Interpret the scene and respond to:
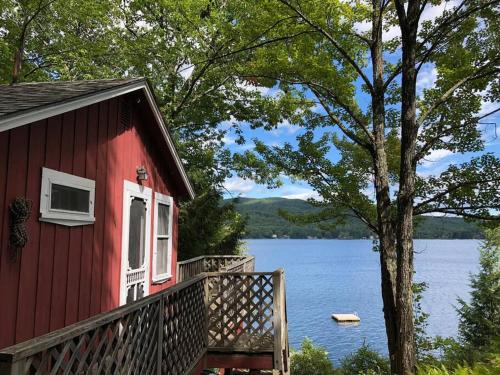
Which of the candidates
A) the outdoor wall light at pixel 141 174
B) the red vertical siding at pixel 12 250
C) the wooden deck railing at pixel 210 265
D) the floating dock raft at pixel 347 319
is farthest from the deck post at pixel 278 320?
the floating dock raft at pixel 347 319

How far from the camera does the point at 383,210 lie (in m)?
10.4

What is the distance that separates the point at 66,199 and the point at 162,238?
4117 mm

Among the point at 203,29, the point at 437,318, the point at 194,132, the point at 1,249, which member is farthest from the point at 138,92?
the point at 437,318

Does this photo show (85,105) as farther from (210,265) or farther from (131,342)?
(210,265)

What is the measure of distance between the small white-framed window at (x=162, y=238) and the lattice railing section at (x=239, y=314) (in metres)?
1.43

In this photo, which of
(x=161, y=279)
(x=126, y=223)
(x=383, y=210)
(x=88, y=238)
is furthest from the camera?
(x=383, y=210)

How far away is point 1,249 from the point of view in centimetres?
435

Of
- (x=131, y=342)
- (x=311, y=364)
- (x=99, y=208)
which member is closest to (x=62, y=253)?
(x=99, y=208)

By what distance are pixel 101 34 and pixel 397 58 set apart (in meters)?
14.8

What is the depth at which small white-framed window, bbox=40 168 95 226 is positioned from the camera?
5.06 meters

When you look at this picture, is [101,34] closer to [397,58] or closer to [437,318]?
[397,58]

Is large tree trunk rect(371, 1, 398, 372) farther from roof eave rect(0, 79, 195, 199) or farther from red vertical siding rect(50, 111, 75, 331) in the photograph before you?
red vertical siding rect(50, 111, 75, 331)

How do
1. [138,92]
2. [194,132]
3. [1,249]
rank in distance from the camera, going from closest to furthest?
[1,249]
[138,92]
[194,132]

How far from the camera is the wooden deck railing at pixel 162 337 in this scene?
9.09 feet
